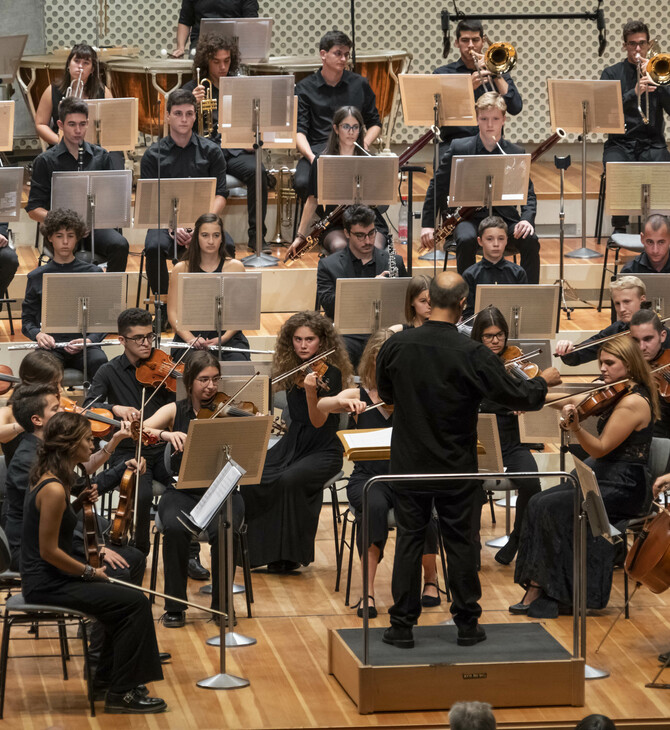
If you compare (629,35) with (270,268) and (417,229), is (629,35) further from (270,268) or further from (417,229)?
(270,268)

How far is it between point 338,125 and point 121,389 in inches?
92.4

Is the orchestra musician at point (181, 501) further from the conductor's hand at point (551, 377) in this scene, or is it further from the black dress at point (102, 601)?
the conductor's hand at point (551, 377)

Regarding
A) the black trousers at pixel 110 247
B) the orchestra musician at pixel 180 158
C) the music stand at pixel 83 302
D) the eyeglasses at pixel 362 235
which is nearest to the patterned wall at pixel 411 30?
the orchestra musician at pixel 180 158

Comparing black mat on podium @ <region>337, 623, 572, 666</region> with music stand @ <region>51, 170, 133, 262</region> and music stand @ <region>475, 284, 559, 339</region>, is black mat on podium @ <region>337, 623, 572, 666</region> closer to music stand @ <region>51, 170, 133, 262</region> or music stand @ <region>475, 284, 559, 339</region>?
music stand @ <region>475, 284, 559, 339</region>

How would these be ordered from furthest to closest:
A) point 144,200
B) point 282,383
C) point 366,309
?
point 144,200, point 366,309, point 282,383

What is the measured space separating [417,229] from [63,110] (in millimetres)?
2487

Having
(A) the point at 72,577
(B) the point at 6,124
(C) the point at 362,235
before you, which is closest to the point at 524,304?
(C) the point at 362,235

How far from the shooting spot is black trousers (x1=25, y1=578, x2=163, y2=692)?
405cm

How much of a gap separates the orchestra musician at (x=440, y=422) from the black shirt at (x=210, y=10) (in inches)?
196

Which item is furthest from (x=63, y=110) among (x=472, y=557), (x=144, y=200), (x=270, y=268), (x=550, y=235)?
(x=472, y=557)

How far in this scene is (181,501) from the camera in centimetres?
495

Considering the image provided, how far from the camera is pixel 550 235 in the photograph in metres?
8.50

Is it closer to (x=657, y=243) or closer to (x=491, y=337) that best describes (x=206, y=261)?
(x=491, y=337)

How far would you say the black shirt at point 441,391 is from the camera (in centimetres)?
402
